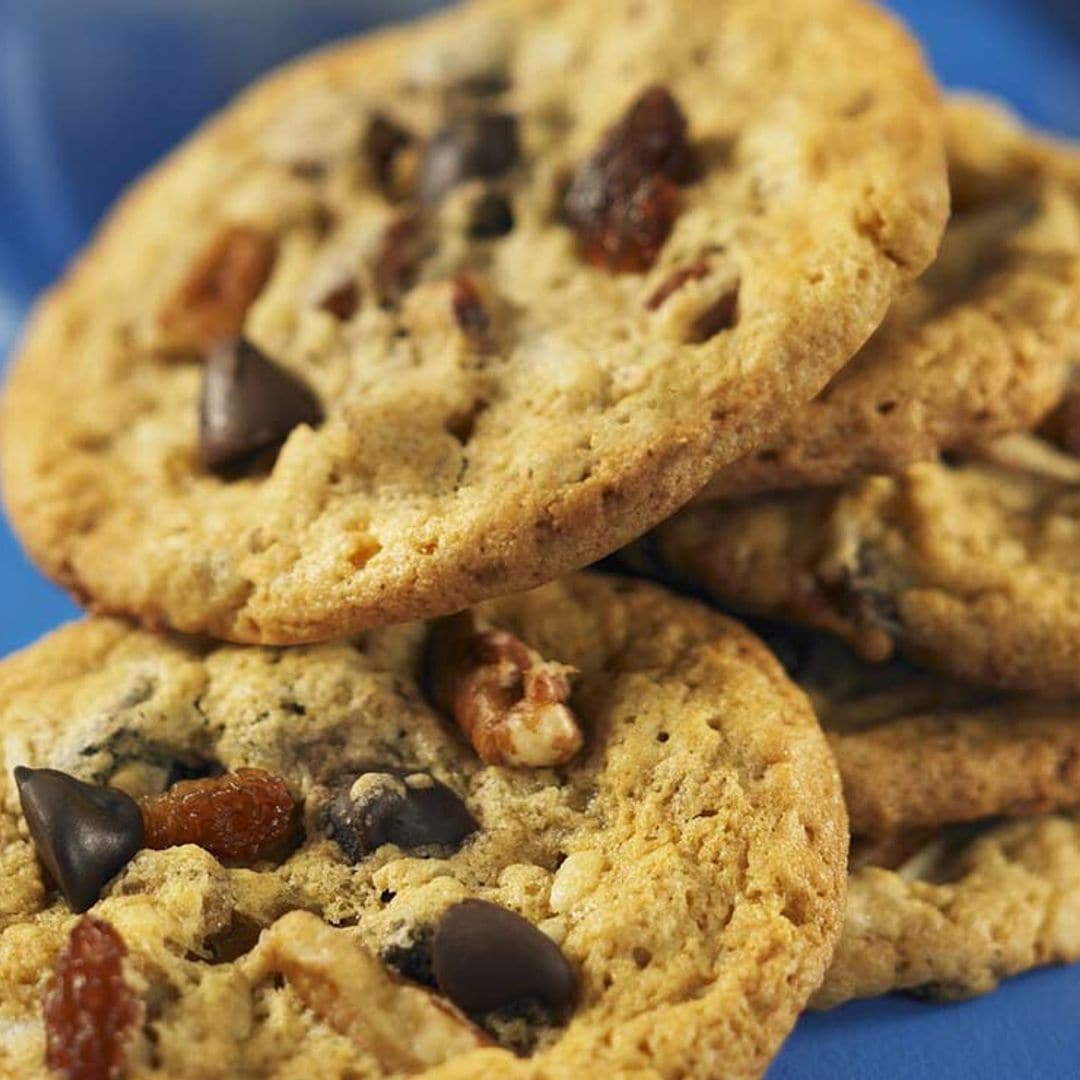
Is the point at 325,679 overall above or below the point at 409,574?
below

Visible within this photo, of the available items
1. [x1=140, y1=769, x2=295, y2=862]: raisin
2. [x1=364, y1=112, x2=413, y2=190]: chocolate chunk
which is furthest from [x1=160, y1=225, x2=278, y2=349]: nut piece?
[x1=140, y1=769, x2=295, y2=862]: raisin

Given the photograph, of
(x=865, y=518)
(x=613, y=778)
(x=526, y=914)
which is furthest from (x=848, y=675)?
(x=526, y=914)

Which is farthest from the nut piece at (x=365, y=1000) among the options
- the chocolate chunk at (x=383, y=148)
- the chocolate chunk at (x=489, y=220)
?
the chocolate chunk at (x=383, y=148)

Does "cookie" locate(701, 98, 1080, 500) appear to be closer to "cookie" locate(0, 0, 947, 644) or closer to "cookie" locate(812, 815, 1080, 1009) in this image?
"cookie" locate(0, 0, 947, 644)

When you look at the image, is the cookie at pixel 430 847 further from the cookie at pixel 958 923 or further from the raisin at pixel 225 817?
the cookie at pixel 958 923

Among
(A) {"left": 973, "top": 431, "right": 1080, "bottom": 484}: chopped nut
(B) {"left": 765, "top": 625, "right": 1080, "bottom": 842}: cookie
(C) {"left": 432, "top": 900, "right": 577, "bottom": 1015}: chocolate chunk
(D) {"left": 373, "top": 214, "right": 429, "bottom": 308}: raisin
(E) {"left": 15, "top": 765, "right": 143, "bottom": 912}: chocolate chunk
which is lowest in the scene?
(B) {"left": 765, "top": 625, "right": 1080, "bottom": 842}: cookie

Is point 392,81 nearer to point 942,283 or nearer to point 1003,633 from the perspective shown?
point 942,283
